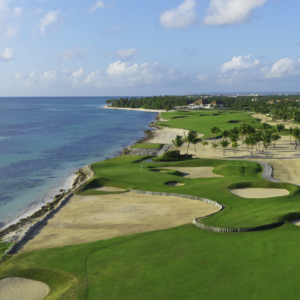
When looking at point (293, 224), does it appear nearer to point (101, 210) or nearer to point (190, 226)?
point (190, 226)

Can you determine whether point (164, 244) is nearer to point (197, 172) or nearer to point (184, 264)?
point (184, 264)

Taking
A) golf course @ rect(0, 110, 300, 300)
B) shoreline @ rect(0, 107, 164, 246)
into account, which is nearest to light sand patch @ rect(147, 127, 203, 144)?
shoreline @ rect(0, 107, 164, 246)

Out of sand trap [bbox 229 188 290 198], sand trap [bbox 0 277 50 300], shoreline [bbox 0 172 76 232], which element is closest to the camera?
sand trap [bbox 0 277 50 300]

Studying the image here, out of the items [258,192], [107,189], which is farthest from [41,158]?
[258,192]

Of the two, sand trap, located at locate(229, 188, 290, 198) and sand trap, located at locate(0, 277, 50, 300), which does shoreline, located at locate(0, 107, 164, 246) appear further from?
sand trap, located at locate(229, 188, 290, 198)

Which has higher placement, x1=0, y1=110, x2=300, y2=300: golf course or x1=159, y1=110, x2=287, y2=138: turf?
x1=159, y1=110, x2=287, y2=138: turf
